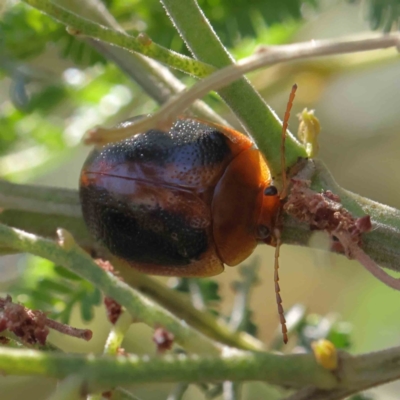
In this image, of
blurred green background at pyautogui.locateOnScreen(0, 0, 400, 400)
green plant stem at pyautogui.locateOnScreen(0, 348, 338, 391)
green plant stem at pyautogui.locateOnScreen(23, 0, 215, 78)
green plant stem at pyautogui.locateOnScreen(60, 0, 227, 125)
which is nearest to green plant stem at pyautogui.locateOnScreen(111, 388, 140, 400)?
blurred green background at pyautogui.locateOnScreen(0, 0, 400, 400)

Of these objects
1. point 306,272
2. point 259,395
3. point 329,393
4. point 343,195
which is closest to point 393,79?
point 306,272

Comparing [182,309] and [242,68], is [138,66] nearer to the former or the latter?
[182,309]

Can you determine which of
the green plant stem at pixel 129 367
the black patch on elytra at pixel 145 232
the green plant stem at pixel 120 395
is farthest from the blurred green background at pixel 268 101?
the green plant stem at pixel 129 367

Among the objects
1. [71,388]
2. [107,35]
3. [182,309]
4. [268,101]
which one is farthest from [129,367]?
[268,101]

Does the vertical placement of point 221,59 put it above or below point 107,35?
below

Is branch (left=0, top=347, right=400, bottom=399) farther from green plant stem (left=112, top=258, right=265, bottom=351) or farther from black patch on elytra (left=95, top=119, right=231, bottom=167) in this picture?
green plant stem (left=112, top=258, right=265, bottom=351)

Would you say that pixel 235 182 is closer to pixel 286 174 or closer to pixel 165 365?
pixel 286 174
